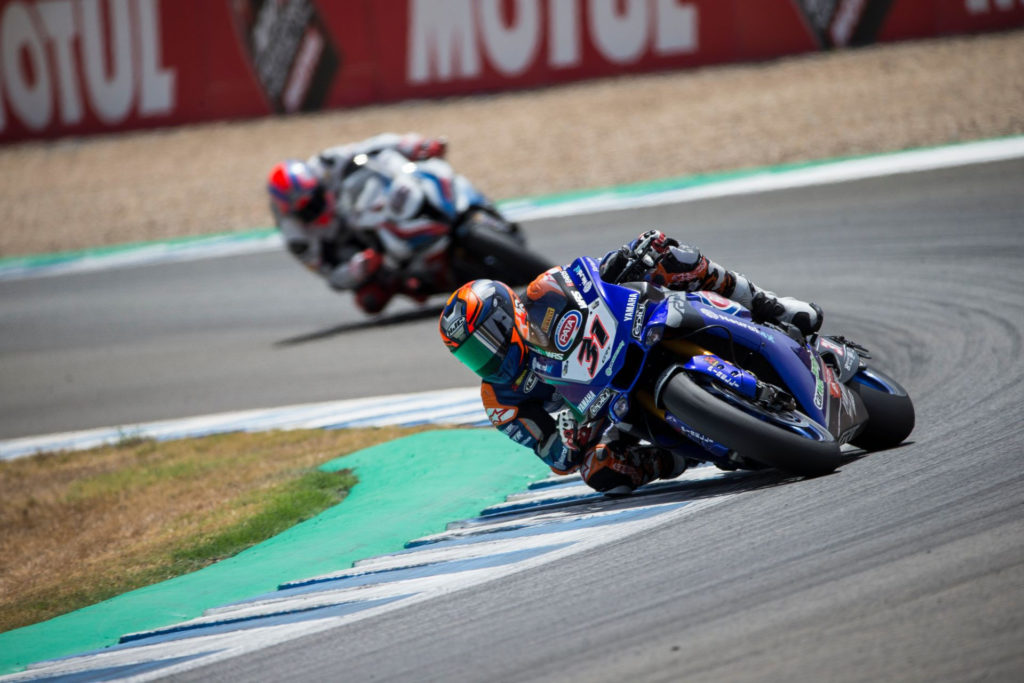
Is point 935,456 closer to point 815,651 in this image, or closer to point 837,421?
point 837,421

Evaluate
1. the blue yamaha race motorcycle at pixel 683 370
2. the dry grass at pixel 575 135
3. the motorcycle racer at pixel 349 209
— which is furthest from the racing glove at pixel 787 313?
the dry grass at pixel 575 135

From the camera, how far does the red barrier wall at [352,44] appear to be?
18.7m

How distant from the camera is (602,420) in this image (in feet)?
18.6

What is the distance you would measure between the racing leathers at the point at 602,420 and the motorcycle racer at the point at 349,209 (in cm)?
610

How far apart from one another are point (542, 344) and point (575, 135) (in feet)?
43.4

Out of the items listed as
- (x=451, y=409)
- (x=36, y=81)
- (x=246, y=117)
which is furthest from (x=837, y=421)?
(x=36, y=81)

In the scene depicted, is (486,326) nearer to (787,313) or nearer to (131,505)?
(787,313)

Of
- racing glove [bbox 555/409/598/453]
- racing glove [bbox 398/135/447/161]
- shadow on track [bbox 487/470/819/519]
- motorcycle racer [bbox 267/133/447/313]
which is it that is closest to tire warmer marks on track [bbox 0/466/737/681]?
shadow on track [bbox 487/470/819/519]

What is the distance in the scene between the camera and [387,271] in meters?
12.1

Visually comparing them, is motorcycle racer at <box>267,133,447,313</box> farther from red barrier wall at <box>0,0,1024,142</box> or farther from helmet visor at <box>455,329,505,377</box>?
red barrier wall at <box>0,0,1024,142</box>

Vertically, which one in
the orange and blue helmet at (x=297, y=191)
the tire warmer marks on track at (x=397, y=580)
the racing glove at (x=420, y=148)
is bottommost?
the orange and blue helmet at (x=297, y=191)

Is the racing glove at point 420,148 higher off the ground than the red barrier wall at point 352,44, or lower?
higher

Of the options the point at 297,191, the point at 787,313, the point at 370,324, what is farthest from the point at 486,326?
the point at 370,324

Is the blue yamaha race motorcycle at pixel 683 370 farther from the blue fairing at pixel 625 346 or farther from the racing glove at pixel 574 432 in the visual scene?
the racing glove at pixel 574 432
